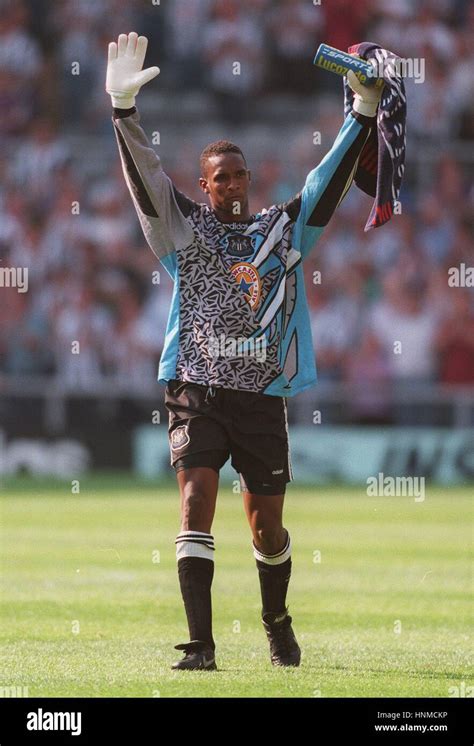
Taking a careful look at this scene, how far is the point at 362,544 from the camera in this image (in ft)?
45.8

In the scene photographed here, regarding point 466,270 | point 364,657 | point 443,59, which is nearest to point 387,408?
point 466,270

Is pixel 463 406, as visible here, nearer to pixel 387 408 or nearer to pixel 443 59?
pixel 387 408

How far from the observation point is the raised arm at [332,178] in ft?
25.6

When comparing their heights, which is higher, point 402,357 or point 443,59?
point 443,59

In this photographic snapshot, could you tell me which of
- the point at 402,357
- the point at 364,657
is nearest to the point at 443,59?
the point at 402,357

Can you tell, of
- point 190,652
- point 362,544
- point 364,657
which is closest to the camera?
point 190,652

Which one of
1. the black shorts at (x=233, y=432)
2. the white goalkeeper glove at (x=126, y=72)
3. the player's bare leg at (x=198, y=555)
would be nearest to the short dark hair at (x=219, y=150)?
the white goalkeeper glove at (x=126, y=72)

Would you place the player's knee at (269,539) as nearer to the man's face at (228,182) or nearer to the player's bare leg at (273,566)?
the player's bare leg at (273,566)

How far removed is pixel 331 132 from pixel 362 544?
34.2 ft

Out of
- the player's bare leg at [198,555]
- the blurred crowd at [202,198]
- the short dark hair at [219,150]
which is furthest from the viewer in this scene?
the blurred crowd at [202,198]

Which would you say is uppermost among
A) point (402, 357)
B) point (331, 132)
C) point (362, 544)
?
point (331, 132)

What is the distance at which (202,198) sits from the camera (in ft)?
70.9
